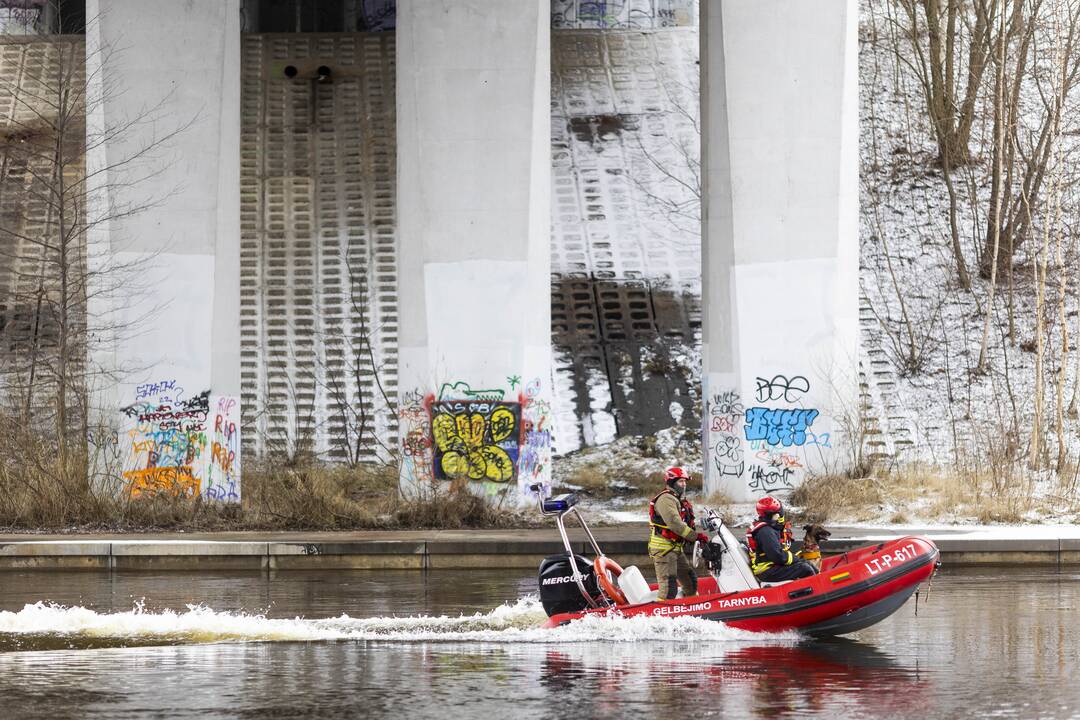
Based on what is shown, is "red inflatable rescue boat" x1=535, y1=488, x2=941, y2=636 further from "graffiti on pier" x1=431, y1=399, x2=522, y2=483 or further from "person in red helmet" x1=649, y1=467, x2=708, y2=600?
"graffiti on pier" x1=431, y1=399, x2=522, y2=483

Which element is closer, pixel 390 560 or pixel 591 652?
pixel 591 652

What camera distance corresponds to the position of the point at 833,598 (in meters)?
13.9

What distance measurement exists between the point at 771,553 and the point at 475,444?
12235 mm

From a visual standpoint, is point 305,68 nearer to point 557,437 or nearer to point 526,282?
point 557,437

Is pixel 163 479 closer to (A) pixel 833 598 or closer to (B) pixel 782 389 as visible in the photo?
(B) pixel 782 389

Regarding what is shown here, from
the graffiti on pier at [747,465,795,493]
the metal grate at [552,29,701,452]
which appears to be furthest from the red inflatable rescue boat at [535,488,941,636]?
the metal grate at [552,29,701,452]

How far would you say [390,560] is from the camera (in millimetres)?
20453

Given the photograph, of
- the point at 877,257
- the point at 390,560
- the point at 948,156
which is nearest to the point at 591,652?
the point at 390,560

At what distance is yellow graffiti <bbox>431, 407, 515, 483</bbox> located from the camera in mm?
26172

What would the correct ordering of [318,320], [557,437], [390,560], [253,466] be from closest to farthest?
[390,560] < [253,466] < [557,437] < [318,320]

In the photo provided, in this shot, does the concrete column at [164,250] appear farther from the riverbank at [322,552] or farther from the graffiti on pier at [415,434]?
the riverbank at [322,552]

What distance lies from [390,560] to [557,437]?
11.3 metres

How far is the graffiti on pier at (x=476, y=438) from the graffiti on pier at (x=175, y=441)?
11.7ft

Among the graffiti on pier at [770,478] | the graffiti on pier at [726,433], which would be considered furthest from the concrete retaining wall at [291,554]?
the graffiti on pier at [726,433]
